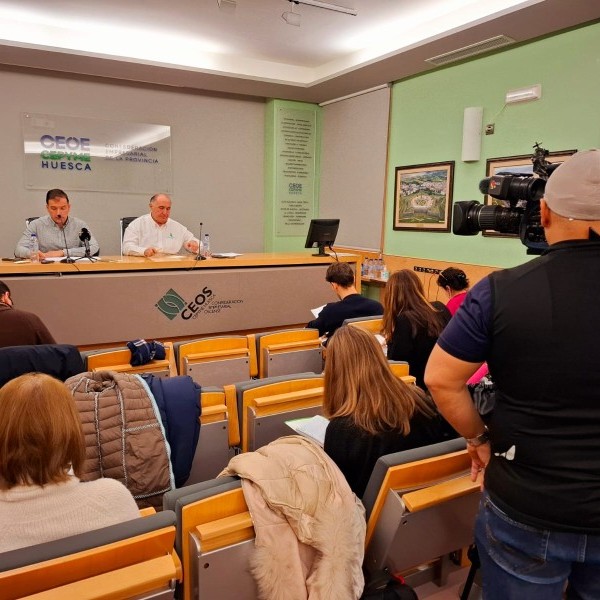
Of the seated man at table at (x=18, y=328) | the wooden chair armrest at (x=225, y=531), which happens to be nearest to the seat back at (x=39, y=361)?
the seated man at table at (x=18, y=328)

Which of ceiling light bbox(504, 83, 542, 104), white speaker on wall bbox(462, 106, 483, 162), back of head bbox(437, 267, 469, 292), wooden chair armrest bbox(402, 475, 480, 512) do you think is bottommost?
wooden chair armrest bbox(402, 475, 480, 512)

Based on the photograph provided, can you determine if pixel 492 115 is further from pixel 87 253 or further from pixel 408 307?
pixel 87 253

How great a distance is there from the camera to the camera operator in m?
1.00

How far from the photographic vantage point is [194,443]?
72.0 inches

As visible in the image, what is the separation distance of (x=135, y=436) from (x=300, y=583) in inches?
27.3

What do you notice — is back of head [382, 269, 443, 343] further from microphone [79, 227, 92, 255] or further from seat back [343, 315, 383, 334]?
microphone [79, 227, 92, 255]

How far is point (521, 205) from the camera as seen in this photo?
1646mm

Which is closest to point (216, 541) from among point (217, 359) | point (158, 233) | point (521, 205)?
point (521, 205)

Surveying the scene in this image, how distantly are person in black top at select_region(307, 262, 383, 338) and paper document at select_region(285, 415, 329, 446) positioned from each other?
141 cm

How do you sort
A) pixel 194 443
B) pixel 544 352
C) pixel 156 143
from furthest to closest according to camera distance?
pixel 156 143 < pixel 194 443 < pixel 544 352

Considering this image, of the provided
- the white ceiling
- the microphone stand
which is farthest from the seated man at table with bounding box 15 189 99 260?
the white ceiling

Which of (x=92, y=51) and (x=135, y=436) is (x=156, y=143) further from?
(x=135, y=436)

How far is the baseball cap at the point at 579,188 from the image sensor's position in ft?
3.37

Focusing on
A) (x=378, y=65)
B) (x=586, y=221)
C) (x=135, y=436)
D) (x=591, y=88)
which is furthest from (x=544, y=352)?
(x=378, y=65)
